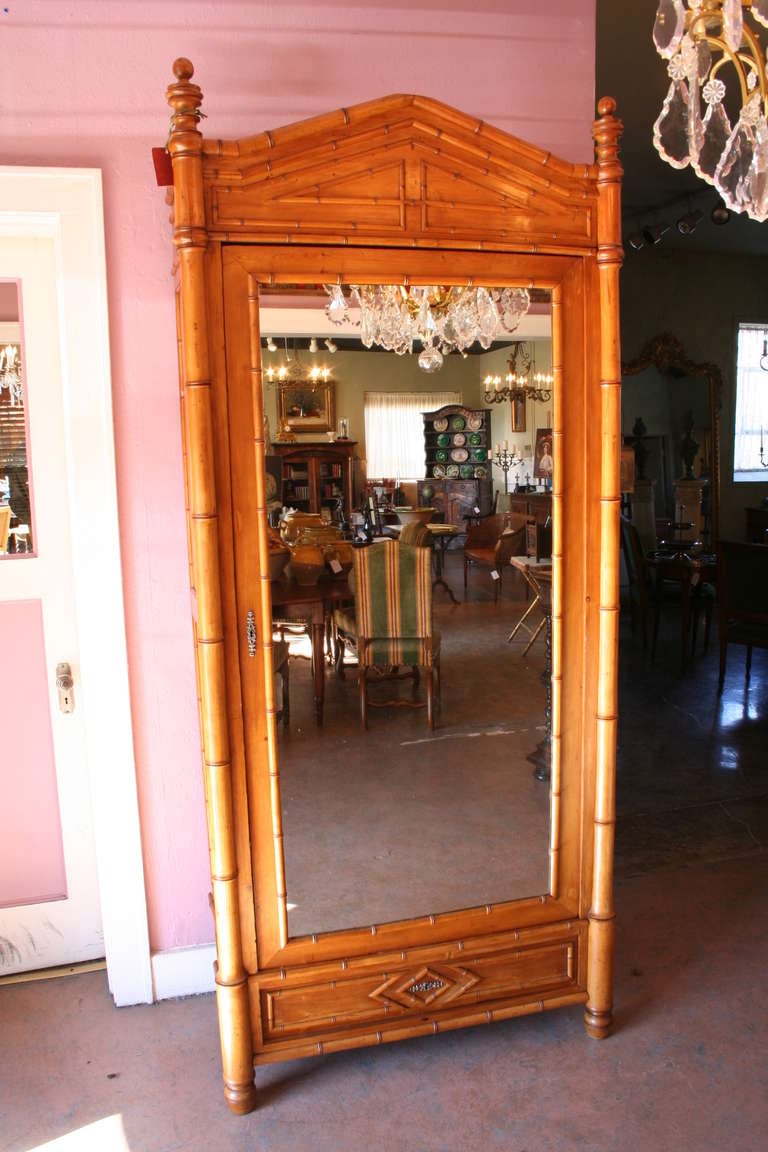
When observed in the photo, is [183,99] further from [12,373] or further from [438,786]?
[438,786]

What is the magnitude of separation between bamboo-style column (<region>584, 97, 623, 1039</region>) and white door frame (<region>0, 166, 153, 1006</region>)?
51.0 inches

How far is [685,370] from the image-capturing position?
27.2ft

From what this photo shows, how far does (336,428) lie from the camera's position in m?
2.25

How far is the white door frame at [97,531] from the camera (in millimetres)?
A: 2248

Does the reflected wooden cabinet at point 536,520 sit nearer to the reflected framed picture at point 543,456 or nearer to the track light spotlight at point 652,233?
the reflected framed picture at point 543,456

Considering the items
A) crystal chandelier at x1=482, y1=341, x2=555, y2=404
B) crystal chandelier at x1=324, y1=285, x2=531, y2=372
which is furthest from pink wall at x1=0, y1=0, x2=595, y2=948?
crystal chandelier at x1=482, y1=341, x2=555, y2=404

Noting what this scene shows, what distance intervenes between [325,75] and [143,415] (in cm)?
107

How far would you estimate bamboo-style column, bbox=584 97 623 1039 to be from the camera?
2.06 meters

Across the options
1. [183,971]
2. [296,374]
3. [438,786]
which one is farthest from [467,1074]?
[296,374]

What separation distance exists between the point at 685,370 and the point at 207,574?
7.46m

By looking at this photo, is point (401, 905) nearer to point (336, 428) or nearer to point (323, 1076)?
point (323, 1076)

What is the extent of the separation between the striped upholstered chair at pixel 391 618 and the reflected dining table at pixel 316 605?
6cm

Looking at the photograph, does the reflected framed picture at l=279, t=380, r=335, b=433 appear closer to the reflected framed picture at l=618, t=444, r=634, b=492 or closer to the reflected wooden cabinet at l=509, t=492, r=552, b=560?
the reflected wooden cabinet at l=509, t=492, r=552, b=560

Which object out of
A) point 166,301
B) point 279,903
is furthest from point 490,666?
point 166,301
